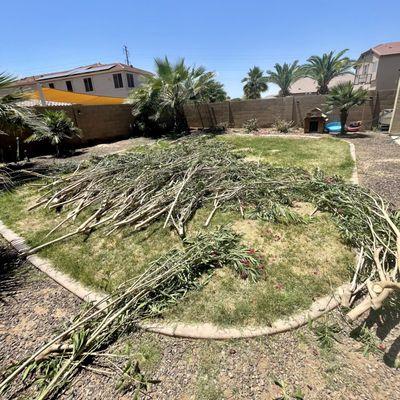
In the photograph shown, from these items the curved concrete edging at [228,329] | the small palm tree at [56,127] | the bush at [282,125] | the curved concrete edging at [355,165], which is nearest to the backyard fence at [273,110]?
the bush at [282,125]

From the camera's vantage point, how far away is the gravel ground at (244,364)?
1930mm

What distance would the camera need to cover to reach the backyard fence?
12.2 metres

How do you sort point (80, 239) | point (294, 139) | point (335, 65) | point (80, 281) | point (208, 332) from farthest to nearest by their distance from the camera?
1. point (335, 65)
2. point (294, 139)
3. point (80, 239)
4. point (80, 281)
5. point (208, 332)

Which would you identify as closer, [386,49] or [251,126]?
[251,126]

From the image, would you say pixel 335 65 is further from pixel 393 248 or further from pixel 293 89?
pixel 393 248

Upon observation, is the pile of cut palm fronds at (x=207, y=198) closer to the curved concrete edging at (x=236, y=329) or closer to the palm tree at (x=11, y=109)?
the curved concrete edging at (x=236, y=329)

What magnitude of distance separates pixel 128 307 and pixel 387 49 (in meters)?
29.5

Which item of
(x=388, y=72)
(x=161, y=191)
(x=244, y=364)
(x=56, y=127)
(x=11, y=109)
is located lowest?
(x=244, y=364)

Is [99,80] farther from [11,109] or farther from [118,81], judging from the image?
[11,109]

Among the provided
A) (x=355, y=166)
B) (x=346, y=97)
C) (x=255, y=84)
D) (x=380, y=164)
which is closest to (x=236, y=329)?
(x=355, y=166)

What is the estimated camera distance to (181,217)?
4.07 meters

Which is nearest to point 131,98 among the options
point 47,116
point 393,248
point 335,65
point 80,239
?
point 47,116

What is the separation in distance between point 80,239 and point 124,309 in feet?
6.51

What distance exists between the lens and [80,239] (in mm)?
4031
